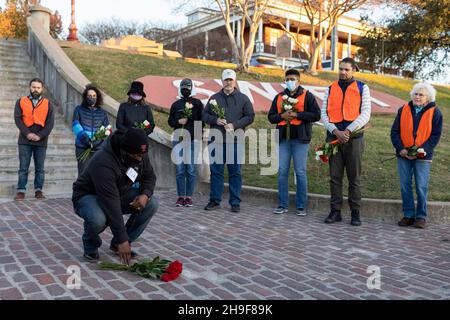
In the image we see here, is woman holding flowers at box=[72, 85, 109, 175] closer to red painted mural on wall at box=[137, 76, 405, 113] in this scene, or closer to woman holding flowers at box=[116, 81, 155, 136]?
woman holding flowers at box=[116, 81, 155, 136]

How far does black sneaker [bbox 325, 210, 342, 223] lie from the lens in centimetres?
634

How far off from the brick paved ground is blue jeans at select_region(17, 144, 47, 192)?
59 cm

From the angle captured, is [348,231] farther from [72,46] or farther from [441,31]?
[72,46]

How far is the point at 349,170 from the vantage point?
631cm

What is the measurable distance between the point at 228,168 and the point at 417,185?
9.35ft

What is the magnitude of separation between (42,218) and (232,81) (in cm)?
356

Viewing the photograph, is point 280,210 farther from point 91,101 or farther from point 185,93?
point 91,101

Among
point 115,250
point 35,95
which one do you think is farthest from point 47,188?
point 115,250

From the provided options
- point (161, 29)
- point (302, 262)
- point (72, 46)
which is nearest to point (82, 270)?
point (302, 262)

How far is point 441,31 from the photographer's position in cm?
1233

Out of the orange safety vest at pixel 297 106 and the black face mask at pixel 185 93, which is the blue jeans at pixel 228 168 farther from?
the black face mask at pixel 185 93

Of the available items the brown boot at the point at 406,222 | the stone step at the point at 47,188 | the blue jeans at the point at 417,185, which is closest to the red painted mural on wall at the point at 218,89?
the stone step at the point at 47,188

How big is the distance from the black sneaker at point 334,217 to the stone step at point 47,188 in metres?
4.75

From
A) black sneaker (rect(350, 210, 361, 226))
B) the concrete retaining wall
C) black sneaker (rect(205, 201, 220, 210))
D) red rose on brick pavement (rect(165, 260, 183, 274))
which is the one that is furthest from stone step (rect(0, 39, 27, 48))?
red rose on brick pavement (rect(165, 260, 183, 274))
